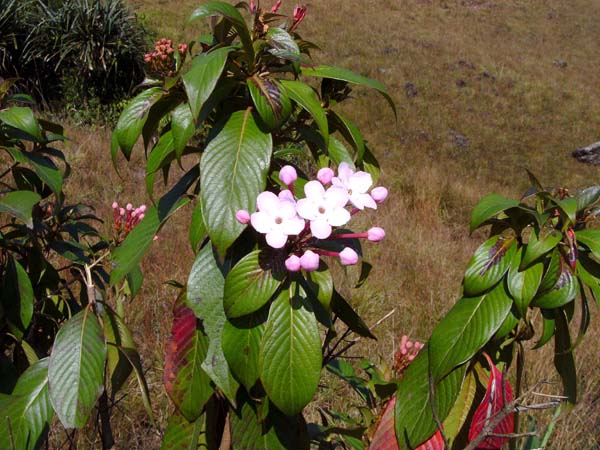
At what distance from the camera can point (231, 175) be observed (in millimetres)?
706

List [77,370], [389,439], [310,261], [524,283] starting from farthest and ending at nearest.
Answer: [389,439] → [524,283] → [77,370] → [310,261]

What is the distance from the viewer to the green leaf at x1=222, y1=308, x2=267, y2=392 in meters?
0.69

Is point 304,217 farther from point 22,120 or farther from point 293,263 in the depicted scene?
point 22,120

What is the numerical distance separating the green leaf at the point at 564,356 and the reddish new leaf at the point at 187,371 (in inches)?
22.7

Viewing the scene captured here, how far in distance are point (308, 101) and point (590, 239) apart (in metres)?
0.49

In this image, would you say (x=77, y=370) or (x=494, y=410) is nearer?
(x=77, y=370)

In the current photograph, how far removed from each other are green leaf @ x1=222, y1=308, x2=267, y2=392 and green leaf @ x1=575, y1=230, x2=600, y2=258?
1.67 feet

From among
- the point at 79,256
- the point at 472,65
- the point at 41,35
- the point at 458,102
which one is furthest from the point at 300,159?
the point at 472,65

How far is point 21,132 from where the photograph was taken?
Result: 1065 mm

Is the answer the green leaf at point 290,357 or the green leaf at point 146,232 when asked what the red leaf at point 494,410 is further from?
the green leaf at point 146,232

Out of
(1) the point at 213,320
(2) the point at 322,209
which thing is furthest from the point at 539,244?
(1) the point at 213,320

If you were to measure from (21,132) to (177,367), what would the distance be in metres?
0.62

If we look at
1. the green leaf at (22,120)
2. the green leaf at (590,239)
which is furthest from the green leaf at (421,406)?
→ the green leaf at (22,120)

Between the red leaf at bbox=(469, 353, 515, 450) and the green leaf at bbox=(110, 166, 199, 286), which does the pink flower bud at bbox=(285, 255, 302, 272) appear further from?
the red leaf at bbox=(469, 353, 515, 450)
